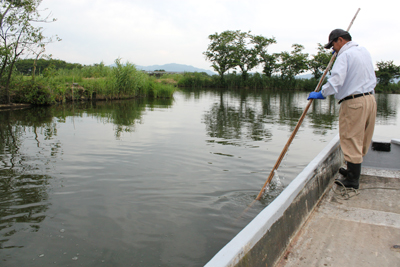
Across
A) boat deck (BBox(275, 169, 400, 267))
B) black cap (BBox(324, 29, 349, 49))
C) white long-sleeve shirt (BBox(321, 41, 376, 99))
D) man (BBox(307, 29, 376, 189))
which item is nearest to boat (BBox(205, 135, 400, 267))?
boat deck (BBox(275, 169, 400, 267))

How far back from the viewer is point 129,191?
4523 mm

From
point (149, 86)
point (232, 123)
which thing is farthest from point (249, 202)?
point (149, 86)

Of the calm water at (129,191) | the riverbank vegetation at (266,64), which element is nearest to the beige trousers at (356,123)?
the calm water at (129,191)

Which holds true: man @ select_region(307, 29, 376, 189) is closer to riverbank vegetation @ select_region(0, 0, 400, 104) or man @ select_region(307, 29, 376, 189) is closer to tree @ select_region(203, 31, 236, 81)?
riverbank vegetation @ select_region(0, 0, 400, 104)

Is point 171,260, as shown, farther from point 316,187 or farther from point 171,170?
point 171,170

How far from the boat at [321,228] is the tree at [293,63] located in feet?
179

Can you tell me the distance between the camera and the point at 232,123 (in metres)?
11.7

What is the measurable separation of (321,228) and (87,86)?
60.0 ft

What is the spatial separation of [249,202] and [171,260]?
5.60ft

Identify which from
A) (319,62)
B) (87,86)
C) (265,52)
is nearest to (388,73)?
(319,62)

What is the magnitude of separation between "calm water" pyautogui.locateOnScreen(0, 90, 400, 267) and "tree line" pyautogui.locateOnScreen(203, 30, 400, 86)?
47943 mm

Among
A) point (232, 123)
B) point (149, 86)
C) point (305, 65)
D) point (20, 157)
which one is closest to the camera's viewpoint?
point (20, 157)

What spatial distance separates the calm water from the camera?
10.1 ft

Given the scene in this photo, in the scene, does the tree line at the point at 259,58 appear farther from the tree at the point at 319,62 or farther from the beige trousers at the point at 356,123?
the beige trousers at the point at 356,123
